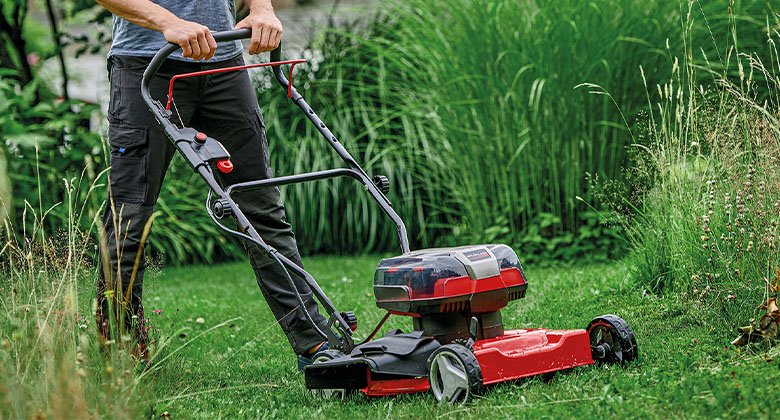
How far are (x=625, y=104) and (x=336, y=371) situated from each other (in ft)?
10.1

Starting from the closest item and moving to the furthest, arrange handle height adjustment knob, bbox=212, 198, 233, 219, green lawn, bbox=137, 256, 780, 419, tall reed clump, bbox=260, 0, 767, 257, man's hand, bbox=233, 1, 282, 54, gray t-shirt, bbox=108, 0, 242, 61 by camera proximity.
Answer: green lawn, bbox=137, 256, 780, 419, handle height adjustment knob, bbox=212, 198, 233, 219, man's hand, bbox=233, 1, 282, 54, gray t-shirt, bbox=108, 0, 242, 61, tall reed clump, bbox=260, 0, 767, 257

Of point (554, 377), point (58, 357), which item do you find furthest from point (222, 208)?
point (554, 377)

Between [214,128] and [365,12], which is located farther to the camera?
[365,12]

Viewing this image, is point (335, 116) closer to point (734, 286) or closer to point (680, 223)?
point (680, 223)

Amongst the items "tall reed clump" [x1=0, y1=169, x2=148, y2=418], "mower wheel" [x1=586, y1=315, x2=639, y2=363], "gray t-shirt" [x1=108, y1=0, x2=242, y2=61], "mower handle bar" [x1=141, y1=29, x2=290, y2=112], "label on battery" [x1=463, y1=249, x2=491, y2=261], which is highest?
"gray t-shirt" [x1=108, y1=0, x2=242, y2=61]

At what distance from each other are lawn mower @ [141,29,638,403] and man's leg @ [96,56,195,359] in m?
0.14

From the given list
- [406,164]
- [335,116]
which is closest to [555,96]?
[406,164]

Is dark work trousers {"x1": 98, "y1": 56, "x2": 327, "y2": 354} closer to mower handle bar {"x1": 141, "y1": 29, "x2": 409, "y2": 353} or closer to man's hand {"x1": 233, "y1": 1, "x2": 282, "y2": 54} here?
mower handle bar {"x1": 141, "y1": 29, "x2": 409, "y2": 353}

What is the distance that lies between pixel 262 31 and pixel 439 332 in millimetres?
1157

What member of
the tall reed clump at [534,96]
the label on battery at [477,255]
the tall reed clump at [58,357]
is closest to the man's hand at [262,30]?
the tall reed clump at [58,357]

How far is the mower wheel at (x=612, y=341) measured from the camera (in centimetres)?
265

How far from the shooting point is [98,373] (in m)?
2.62

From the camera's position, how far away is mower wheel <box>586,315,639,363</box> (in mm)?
2648

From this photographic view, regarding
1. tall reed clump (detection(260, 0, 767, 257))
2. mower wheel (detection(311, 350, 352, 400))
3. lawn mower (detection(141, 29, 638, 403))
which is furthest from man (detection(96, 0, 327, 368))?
tall reed clump (detection(260, 0, 767, 257))
